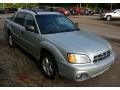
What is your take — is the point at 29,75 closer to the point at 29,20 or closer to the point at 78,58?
the point at 78,58

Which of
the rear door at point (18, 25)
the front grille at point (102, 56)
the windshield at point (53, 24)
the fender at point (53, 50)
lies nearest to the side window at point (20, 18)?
the rear door at point (18, 25)

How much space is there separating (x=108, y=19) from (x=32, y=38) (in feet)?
68.9

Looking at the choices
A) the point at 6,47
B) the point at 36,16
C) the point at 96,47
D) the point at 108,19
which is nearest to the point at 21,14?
the point at 36,16

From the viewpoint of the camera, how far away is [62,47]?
4.88m

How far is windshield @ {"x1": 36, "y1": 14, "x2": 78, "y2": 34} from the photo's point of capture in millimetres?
5923

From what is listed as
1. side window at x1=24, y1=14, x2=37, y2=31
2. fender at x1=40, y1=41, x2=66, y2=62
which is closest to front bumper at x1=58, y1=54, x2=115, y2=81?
fender at x1=40, y1=41, x2=66, y2=62

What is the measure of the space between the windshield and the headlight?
1.37 meters

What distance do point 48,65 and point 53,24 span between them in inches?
53.9

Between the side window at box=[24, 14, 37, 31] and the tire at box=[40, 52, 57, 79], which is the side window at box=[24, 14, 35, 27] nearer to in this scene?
the side window at box=[24, 14, 37, 31]

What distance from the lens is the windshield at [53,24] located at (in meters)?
5.92

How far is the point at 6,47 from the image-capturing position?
8.52 m

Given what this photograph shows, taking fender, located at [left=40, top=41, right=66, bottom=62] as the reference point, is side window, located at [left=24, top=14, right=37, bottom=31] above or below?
above

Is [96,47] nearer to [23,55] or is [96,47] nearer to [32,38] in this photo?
[32,38]

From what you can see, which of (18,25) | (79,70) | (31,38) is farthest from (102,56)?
(18,25)
